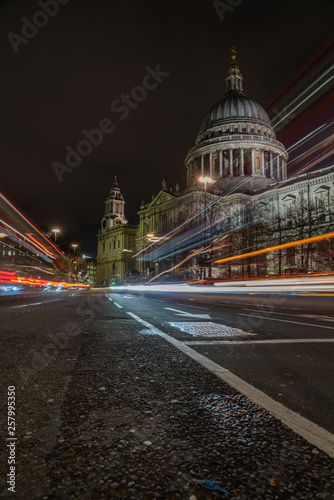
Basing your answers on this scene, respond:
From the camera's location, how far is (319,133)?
49875 millimetres

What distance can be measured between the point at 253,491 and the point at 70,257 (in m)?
70.0

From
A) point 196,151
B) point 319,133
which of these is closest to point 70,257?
point 196,151

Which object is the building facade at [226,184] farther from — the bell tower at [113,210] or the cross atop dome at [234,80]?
the bell tower at [113,210]

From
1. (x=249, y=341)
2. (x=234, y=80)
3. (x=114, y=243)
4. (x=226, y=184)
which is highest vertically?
(x=234, y=80)

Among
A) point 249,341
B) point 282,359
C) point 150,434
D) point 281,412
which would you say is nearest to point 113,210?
point 249,341

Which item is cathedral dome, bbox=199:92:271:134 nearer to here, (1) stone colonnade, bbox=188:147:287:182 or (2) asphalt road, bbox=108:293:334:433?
(1) stone colonnade, bbox=188:147:287:182

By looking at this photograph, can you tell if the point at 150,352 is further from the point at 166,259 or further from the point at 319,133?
the point at 166,259

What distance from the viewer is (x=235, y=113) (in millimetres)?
78938

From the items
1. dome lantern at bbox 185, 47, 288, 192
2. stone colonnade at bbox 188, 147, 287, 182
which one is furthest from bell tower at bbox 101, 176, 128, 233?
stone colonnade at bbox 188, 147, 287, 182

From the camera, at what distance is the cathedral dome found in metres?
77.7

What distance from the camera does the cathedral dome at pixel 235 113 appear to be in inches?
3059

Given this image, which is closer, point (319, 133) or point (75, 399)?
point (75, 399)

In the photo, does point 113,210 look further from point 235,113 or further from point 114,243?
point 235,113

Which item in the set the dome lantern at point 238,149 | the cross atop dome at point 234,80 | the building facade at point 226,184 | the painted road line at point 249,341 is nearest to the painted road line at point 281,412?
the painted road line at point 249,341
